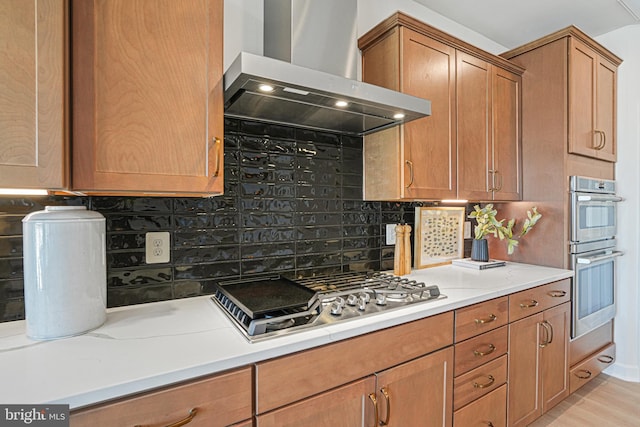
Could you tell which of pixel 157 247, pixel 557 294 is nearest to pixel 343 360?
pixel 157 247

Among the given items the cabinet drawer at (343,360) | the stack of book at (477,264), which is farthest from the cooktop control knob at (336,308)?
the stack of book at (477,264)

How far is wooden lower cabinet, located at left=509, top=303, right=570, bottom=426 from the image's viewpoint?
1.71m

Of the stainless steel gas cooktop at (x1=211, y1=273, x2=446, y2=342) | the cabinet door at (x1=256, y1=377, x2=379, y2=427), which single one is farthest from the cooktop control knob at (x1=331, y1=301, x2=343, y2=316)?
the cabinet door at (x1=256, y1=377, x2=379, y2=427)

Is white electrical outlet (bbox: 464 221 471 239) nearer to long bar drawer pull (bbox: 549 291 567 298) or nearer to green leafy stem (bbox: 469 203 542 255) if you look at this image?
green leafy stem (bbox: 469 203 542 255)

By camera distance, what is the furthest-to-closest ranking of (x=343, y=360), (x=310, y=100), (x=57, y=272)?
(x=310, y=100) < (x=343, y=360) < (x=57, y=272)

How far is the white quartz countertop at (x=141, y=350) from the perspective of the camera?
744 mm

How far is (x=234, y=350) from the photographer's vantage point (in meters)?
0.92

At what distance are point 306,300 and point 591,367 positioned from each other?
2.37 metres

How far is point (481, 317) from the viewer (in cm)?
153

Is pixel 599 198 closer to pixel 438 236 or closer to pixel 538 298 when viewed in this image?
pixel 538 298

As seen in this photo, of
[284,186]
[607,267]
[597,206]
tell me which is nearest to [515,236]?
[597,206]

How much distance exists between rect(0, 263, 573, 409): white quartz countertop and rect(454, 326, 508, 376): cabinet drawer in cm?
23

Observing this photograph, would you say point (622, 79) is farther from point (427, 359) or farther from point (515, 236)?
point (427, 359)

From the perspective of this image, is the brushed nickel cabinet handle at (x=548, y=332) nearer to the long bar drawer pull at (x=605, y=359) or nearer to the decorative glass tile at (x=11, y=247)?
the long bar drawer pull at (x=605, y=359)
